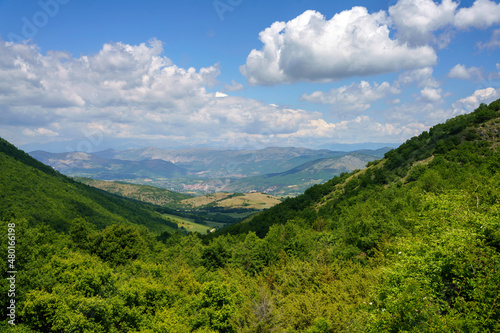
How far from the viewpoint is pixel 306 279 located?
120ft

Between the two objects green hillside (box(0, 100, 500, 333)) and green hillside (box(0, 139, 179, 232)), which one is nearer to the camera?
green hillside (box(0, 100, 500, 333))

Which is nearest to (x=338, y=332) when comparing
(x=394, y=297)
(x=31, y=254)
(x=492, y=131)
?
(x=394, y=297)

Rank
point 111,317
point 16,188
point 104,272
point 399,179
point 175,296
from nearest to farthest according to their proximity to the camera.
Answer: point 111,317 → point 104,272 → point 175,296 → point 399,179 → point 16,188

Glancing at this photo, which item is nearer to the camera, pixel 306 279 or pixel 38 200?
pixel 306 279

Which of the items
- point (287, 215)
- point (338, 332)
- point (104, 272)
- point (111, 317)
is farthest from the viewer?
point (287, 215)

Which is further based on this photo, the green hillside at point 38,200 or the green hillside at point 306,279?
the green hillside at point 38,200

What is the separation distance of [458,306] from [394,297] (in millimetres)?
3329

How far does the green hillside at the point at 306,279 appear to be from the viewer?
15172 millimetres

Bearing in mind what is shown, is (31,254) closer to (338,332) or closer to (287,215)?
(338,332)

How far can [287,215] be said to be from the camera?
12875 centimetres

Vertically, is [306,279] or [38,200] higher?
[306,279]

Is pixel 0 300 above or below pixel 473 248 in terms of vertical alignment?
below

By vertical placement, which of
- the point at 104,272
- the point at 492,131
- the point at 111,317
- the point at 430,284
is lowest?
the point at 111,317

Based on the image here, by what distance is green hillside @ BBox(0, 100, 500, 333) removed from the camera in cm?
1517
